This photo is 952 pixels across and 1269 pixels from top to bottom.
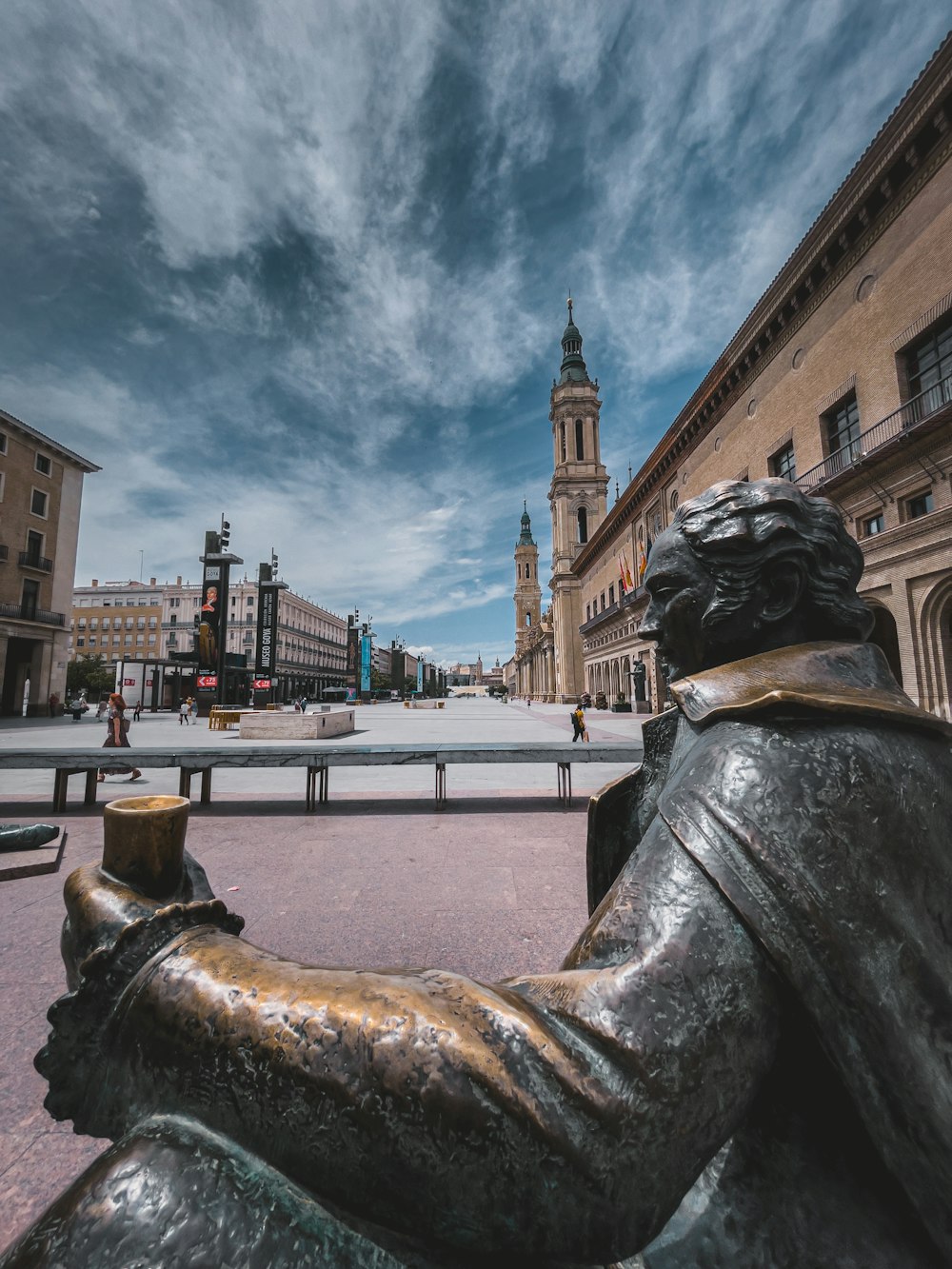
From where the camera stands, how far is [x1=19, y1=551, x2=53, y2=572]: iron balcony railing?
106 feet

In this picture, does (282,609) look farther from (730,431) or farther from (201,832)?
(201,832)

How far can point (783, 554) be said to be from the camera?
113cm

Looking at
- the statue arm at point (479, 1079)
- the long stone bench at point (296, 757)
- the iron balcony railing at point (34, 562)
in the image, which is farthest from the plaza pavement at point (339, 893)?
the iron balcony railing at point (34, 562)

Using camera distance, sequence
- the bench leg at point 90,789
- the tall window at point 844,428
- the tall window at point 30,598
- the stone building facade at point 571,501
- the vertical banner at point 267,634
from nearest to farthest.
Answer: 1. the bench leg at point 90,789
2. the tall window at point 844,428
3. the tall window at point 30,598
4. the vertical banner at point 267,634
5. the stone building facade at point 571,501

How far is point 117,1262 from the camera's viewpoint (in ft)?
1.78

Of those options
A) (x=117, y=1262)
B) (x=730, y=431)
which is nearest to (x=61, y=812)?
(x=117, y=1262)

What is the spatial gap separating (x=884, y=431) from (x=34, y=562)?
1661 inches

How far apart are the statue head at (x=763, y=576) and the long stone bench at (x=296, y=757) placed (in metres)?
6.19

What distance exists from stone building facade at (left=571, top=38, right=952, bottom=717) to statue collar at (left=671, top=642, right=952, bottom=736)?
1727 centimetres

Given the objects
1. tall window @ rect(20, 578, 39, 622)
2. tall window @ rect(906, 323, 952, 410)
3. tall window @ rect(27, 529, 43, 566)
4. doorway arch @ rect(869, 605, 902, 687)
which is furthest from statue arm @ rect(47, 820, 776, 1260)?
tall window @ rect(27, 529, 43, 566)

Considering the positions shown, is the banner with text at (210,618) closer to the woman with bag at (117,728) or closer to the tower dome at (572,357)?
the woman with bag at (117,728)

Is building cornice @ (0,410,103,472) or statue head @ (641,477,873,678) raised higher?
building cornice @ (0,410,103,472)

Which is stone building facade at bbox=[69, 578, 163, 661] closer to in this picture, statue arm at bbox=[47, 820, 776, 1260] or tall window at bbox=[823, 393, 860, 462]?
tall window at bbox=[823, 393, 860, 462]

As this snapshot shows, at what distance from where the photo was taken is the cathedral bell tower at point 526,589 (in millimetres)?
104188
